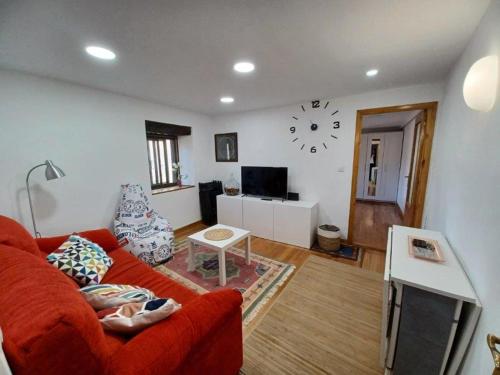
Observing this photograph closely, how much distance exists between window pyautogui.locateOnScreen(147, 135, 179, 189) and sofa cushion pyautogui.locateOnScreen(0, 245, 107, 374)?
3.03m

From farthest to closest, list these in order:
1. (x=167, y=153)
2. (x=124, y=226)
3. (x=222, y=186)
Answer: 1. (x=222, y=186)
2. (x=167, y=153)
3. (x=124, y=226)

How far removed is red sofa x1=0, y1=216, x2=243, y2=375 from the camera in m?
0.58

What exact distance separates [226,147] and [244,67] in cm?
234

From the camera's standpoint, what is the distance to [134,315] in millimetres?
929

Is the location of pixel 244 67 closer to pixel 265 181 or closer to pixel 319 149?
pixel 319 149

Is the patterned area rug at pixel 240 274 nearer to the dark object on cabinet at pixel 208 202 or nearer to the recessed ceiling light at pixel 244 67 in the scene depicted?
the dark object on cabinet at pixel 208 202

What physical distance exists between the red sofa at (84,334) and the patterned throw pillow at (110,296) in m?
0.12

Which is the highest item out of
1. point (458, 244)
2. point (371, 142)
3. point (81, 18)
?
point (81, 18)

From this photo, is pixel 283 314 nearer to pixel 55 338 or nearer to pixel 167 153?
pixel 55 338

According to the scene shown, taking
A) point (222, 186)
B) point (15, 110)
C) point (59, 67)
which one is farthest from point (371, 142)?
point (15, 110)

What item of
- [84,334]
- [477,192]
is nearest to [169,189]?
[84,334]

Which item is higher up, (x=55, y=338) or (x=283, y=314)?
(x=55, y=338)

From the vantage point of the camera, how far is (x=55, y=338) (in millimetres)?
588

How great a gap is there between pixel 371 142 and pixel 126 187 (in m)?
6.10
